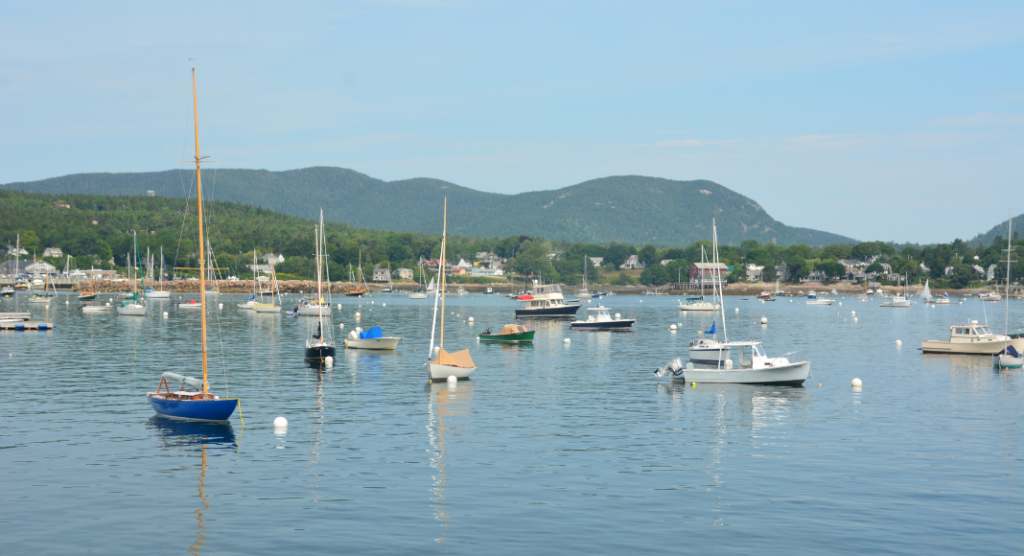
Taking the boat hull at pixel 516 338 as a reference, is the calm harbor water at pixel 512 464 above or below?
below

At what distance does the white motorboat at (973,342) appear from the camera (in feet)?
243

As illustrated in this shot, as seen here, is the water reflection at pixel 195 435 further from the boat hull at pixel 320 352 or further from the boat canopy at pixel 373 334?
the boat canopy at pixel 373 334

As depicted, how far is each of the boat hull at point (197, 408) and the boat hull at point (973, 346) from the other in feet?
218

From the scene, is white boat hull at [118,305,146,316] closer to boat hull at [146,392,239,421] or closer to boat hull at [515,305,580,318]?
boat hull at [515,305,580,318]

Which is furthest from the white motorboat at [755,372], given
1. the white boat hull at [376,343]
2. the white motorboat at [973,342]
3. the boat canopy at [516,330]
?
the boat canopy at [516,330]

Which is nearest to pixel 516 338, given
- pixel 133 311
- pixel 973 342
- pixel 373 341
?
pixel 373 341

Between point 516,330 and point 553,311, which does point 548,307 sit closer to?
point 553,311

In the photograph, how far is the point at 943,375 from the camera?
6253 cm

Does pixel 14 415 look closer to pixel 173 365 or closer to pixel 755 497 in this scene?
pixel 173 365

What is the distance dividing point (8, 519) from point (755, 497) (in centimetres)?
2354

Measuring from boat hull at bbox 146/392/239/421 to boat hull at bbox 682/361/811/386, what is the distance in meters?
30.6

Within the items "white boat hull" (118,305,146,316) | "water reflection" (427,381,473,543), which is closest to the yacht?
"white boat hull" (118,305,146,316)

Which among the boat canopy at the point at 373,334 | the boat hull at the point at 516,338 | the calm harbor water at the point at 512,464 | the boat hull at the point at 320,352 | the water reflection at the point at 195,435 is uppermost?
the boat canopy at the point at 373,334

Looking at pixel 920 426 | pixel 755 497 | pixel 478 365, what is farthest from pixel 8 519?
pixel 478 365
